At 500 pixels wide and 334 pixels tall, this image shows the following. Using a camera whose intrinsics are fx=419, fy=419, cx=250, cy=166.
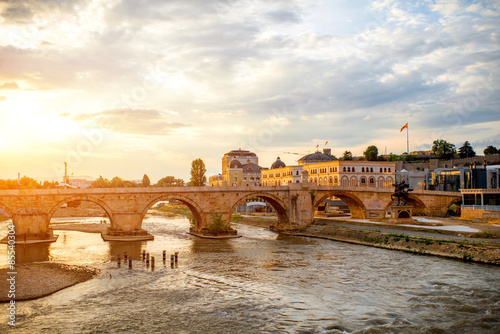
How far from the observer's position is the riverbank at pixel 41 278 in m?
26.3

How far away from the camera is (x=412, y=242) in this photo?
4038 cm

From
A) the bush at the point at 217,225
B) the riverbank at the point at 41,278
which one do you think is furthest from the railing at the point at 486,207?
the riverbank at the point at 41,278

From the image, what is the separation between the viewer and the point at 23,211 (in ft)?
157

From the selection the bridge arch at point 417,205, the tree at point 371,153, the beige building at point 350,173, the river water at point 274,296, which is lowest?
the river water at point 274,296

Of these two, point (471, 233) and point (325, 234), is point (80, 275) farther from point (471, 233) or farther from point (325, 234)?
point (471, 233)

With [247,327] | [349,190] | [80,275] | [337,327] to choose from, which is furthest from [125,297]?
[349,190]

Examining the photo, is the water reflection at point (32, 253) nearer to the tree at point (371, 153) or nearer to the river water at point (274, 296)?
the river water at point (274, 296)

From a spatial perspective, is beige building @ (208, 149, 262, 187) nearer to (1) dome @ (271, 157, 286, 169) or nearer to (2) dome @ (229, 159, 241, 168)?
(2) dome @ (229, 159, 241, 168)

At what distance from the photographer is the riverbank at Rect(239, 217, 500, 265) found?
113 ft

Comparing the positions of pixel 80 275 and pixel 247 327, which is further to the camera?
pixel 80 275

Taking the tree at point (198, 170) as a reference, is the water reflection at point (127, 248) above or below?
below

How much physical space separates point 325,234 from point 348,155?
86.2m

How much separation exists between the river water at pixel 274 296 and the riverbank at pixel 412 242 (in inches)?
58.0

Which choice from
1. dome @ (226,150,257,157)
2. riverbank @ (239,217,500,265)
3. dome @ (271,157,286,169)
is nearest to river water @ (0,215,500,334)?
riverbank @ (239,217,500,265)
